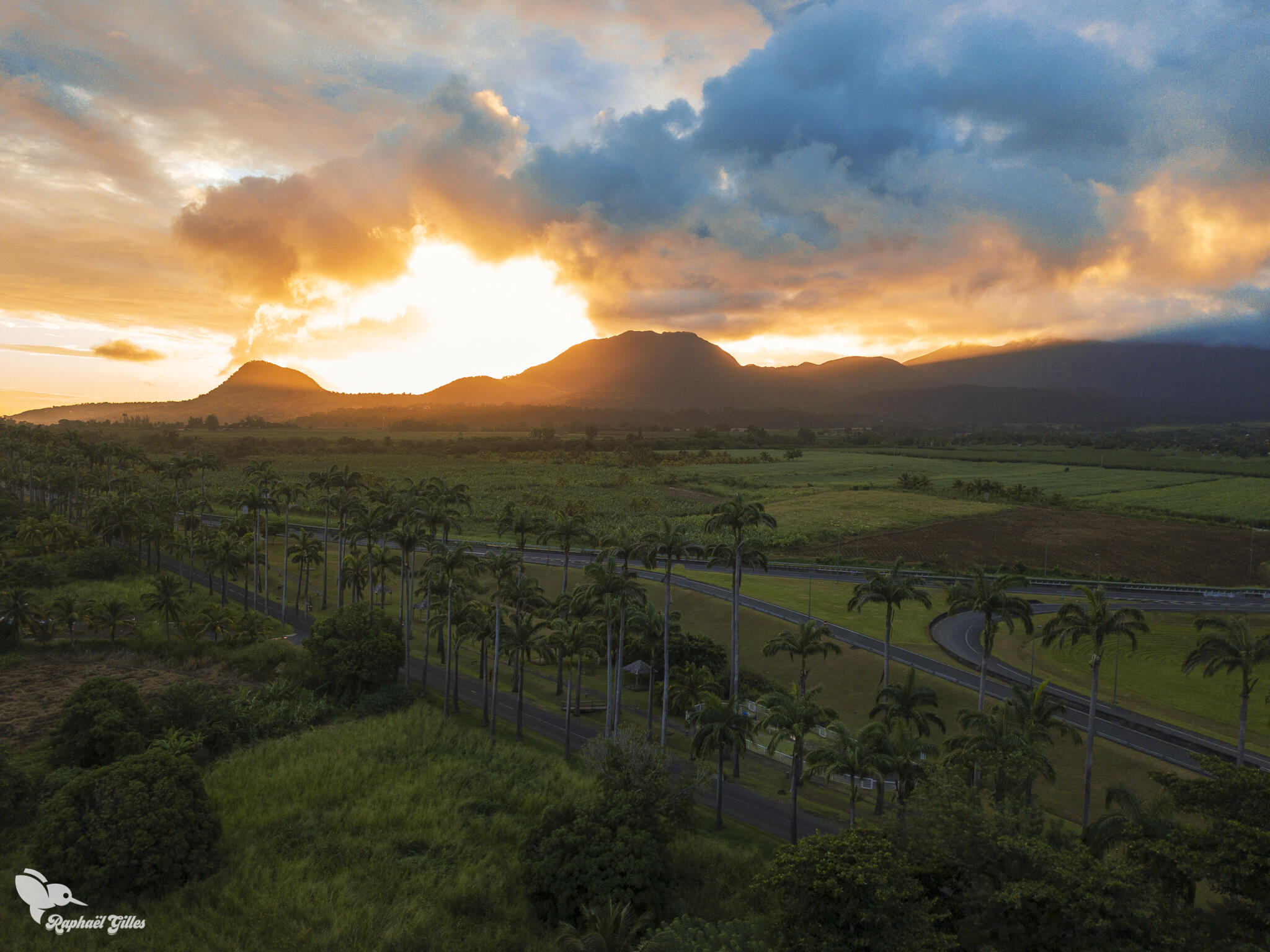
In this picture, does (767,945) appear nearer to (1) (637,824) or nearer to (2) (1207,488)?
(1) (637,824)

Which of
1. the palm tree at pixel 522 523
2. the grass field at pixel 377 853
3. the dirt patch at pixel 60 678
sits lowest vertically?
the grass field at pixel 377 853

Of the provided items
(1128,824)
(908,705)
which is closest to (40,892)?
(908,705)

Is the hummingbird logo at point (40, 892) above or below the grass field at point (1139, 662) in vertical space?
below

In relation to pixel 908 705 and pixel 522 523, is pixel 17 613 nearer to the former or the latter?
Answer: pixel 522 523

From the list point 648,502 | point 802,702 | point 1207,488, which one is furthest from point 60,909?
point 1207,488

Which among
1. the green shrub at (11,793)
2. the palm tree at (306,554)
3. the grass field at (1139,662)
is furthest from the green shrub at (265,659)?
the grass field at (1139,662)

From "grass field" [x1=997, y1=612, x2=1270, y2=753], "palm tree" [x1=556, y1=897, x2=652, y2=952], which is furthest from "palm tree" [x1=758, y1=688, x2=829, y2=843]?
"grass field" [x1=997, y1=612, x2=1270, y2=753]

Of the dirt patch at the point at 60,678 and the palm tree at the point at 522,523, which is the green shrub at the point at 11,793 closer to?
the dirt patch at the point at 60,678
